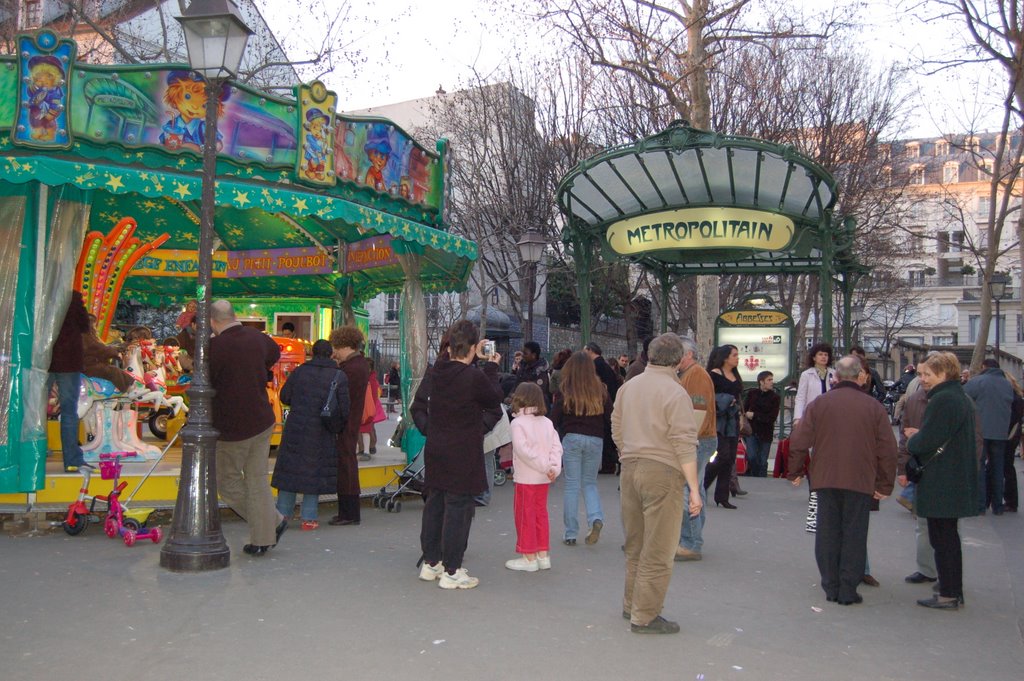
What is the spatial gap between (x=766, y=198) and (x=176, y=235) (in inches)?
339

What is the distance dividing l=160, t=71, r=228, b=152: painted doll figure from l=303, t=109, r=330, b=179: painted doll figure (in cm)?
90

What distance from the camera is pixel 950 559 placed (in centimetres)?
601

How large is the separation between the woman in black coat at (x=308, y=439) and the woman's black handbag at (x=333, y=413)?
2 centimetres

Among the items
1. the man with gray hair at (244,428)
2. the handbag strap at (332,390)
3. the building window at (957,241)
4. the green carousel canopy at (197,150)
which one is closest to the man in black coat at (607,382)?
the green carousel canopy at (197,150)

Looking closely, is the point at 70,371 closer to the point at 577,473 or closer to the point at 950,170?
the point at 577,473

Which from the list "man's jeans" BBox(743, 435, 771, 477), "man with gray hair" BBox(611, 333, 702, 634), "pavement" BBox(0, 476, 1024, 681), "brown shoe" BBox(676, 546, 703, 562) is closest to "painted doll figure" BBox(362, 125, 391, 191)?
"pavement" BBox(0, 476, 1024, 681)

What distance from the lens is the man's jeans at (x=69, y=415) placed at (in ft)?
27.4

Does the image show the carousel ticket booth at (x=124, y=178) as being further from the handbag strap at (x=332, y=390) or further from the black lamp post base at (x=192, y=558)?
the black lamp post base at (x=192, y=558)

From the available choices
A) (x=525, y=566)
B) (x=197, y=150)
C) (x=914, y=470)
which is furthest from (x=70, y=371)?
(x=914, y=470)

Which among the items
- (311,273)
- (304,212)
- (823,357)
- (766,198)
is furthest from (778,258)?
(304,212)

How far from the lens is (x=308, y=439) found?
7.96 m

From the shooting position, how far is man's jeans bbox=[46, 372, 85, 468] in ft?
27.4

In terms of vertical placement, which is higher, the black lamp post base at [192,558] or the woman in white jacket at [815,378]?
the woman in white jacket at [815,378]

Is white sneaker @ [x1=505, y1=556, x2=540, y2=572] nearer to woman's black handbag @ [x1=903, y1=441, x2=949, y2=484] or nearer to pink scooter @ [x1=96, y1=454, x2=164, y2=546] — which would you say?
woman's black handbag @ [x1=903, y1=441, x2=949, y2=484]
